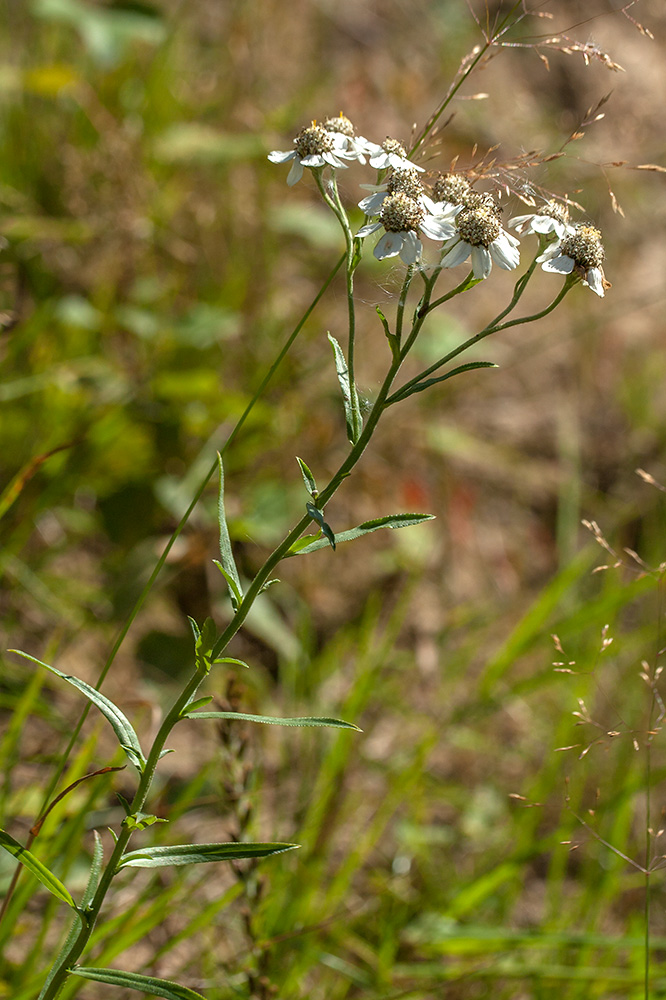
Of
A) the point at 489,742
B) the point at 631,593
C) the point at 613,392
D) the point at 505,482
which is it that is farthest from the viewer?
the point at 613,392

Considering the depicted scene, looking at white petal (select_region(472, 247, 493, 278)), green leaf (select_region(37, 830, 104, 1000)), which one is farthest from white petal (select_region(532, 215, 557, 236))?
green leaf (select_region(37, 830, 104, 1000))

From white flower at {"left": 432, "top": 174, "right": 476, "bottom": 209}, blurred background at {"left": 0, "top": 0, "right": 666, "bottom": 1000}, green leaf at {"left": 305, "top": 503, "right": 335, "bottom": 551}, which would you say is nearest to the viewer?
green leaf at {"left": 305, "top": 503, "right": 335, "bottom": 551}

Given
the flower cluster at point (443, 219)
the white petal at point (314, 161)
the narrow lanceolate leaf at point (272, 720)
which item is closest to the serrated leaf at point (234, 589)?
the narrow lanceolate leaf at point (272, 720)

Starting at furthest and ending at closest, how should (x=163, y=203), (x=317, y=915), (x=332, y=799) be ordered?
(x=163, y=203) < (x=332, y=799) < (x=317, y=915)

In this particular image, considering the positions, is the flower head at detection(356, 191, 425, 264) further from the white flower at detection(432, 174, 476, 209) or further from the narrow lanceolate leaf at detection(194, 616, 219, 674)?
the narrow lanceolate leaf at detection(194, 616, 219, 674)

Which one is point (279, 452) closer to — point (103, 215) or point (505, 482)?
point (103, 215)

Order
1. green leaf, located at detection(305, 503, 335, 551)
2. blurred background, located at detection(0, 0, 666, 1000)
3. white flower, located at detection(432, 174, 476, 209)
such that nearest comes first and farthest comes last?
green leaf, located at detection(305, 503, 335, 551), white flower, located at detection(432, 174, 476, 209), blurred background, located at detection(0, 0, 666, 1000)

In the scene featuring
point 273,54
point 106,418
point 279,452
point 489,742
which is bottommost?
point 489,742

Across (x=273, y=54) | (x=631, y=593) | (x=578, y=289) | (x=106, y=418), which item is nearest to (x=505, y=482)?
(x=578, y=289)
